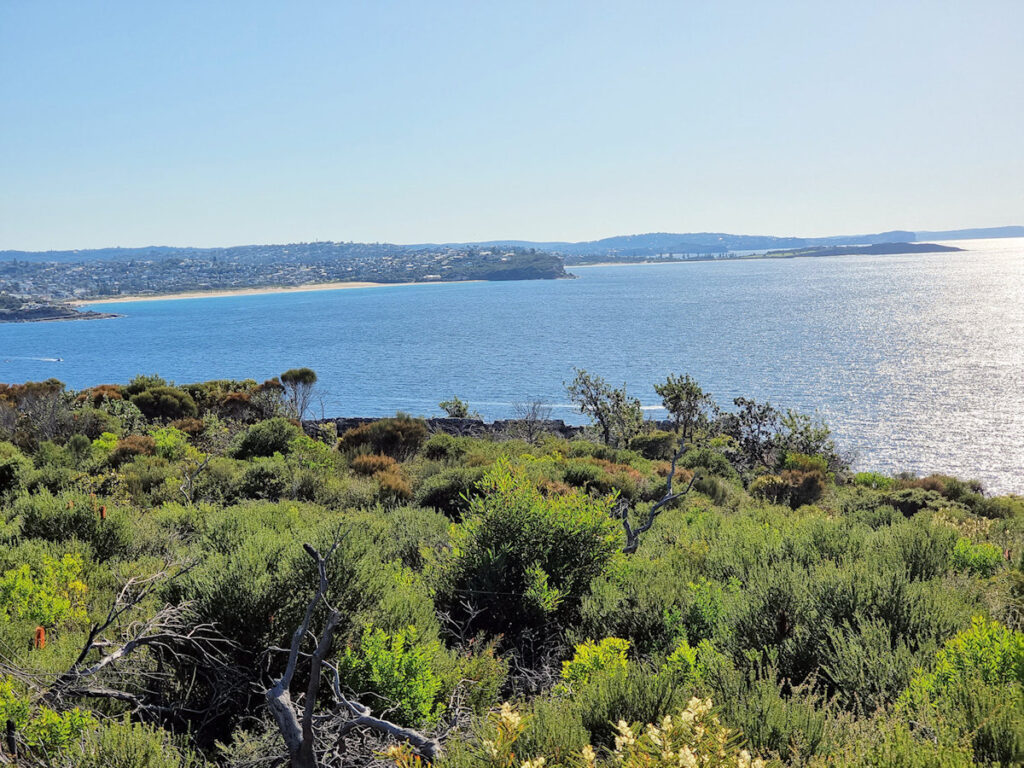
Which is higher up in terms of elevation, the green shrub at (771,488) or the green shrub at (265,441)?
the green shrub at (265,441)

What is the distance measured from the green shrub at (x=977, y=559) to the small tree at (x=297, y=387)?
24994 millimetres

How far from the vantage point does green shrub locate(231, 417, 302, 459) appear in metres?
16.1

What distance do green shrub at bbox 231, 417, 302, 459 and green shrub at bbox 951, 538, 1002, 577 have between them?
13.7 meters

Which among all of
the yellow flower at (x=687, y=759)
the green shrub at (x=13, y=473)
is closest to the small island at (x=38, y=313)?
the green shrub at (x=13, y=473)

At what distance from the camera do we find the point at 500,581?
19.6 feet

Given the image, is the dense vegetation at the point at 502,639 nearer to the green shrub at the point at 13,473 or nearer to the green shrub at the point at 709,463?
the green shrub at the point at 13,473

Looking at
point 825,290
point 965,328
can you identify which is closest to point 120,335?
point 965,328

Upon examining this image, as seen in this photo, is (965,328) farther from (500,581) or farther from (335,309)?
(335,309)

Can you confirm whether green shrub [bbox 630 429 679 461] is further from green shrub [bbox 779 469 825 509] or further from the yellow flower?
the yellow flower

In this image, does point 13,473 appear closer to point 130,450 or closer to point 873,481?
point 130,450

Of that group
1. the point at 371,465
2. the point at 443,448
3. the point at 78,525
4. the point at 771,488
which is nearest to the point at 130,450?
the point at 371,465

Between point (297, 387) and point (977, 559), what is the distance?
27.2 metres

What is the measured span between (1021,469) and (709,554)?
37430mm

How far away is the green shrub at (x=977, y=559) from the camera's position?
21.7 feet
